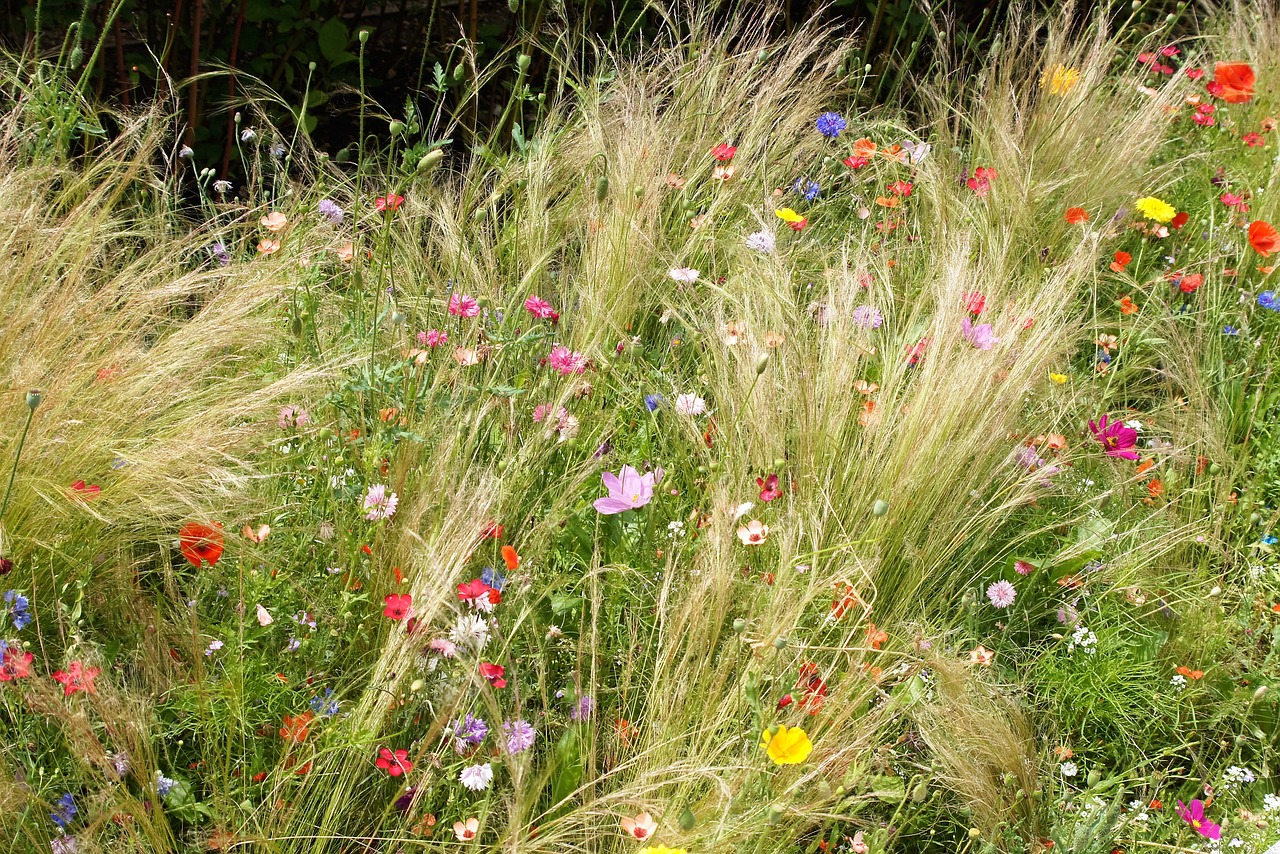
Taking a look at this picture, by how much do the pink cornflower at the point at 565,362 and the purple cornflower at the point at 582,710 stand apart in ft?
1.92

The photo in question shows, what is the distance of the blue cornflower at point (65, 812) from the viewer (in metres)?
1.30

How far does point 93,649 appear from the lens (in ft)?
4.63

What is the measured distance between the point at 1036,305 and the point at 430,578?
1.26 metres

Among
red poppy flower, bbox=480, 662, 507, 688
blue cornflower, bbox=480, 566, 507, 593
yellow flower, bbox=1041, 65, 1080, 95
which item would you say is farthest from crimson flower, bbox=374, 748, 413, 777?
yellow flower, bbox=1041, 65, 1080, 95

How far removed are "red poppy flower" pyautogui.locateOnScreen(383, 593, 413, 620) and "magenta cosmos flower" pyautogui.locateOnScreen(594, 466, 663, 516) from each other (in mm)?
368

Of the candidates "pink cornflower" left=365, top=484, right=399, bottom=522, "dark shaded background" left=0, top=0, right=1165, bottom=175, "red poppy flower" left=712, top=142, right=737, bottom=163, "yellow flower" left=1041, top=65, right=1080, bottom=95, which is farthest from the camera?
"yellow flower" left=1041, top=65, right=1080, bottom=95

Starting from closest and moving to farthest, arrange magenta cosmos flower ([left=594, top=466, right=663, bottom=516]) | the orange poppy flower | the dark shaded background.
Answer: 1. magenta cosmos flower ([left=594, top=466, right=663, bottom=516])
2. the dark shaded background
3. the orange poppy flower

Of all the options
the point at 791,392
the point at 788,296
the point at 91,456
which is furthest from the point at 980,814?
the point at 91,456

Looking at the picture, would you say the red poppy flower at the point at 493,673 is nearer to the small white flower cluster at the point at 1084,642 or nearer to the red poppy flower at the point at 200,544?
the red poppy flower at the point at 200,544

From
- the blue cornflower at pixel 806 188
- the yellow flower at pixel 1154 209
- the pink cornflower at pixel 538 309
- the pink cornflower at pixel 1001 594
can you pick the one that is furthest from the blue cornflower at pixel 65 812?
the yellow flower at pixel 1154 209

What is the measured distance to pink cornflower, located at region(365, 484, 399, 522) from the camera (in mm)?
1614

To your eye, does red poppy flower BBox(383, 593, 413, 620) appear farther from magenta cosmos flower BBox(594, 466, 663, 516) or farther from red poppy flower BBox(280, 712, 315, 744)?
magenta cosmos flower BBox(594, 466, 663, 516)

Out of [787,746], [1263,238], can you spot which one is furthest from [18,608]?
[1263,238]

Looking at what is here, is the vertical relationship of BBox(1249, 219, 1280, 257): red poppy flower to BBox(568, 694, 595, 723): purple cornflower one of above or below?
above
